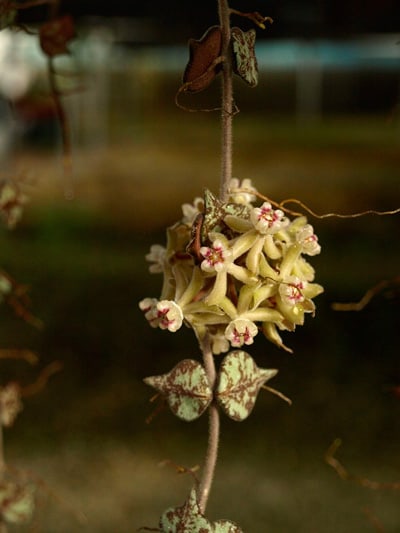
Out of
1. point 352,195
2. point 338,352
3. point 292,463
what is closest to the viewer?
point 292,463

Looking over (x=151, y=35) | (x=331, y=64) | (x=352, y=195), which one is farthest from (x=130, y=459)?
(x=331, y=64)

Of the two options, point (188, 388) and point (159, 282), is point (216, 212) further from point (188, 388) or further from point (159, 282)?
point (159, 282)

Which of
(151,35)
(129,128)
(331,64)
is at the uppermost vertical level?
(151,35)

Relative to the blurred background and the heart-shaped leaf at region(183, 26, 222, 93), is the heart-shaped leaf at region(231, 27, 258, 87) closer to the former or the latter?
the heart-shaped leaf at region(183, 26, 222, 93)

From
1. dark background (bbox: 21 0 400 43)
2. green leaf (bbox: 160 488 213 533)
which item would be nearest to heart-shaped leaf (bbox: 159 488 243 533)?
green leaf (bbox: 160 488 213 533)

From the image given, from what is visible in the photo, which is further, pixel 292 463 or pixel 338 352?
pixel 338 352

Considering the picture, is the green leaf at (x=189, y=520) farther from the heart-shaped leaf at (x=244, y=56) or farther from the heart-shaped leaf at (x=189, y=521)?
the heart-shaped leaf at (x=244, y=56)

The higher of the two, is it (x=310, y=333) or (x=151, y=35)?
(x=151, y=35)

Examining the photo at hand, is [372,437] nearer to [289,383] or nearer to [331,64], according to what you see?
[289,383]
